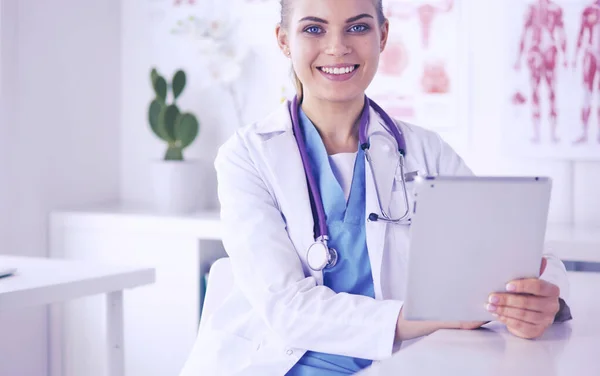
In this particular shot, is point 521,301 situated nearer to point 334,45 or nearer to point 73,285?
point 334,45

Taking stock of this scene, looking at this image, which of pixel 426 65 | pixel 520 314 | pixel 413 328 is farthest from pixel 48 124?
pixel 520 314

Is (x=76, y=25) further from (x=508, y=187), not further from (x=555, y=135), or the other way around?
(x=508, y=187)

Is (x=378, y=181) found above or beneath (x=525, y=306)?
above

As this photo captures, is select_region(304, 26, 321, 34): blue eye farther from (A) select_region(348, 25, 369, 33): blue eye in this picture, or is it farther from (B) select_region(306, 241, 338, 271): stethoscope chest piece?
(B) select_region(306, 241, 338, 271): stethoscope chest piece

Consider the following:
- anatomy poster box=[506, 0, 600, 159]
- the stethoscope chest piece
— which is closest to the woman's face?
the stethoscope chest piece

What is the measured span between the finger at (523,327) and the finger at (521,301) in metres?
0.02

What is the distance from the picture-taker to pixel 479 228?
111cm

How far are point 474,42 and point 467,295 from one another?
1668mm

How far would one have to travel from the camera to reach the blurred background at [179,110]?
2.59 m

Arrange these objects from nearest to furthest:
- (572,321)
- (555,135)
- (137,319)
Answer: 1. (572,321)
2. (555,135)
3. (137,319)

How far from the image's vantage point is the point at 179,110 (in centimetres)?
294

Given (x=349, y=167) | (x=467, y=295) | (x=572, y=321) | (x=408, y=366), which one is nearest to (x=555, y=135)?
(x=349, y=167)

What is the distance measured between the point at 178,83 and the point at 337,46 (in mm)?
1425

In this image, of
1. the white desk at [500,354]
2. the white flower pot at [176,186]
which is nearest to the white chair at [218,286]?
the white desk at [500,354]
